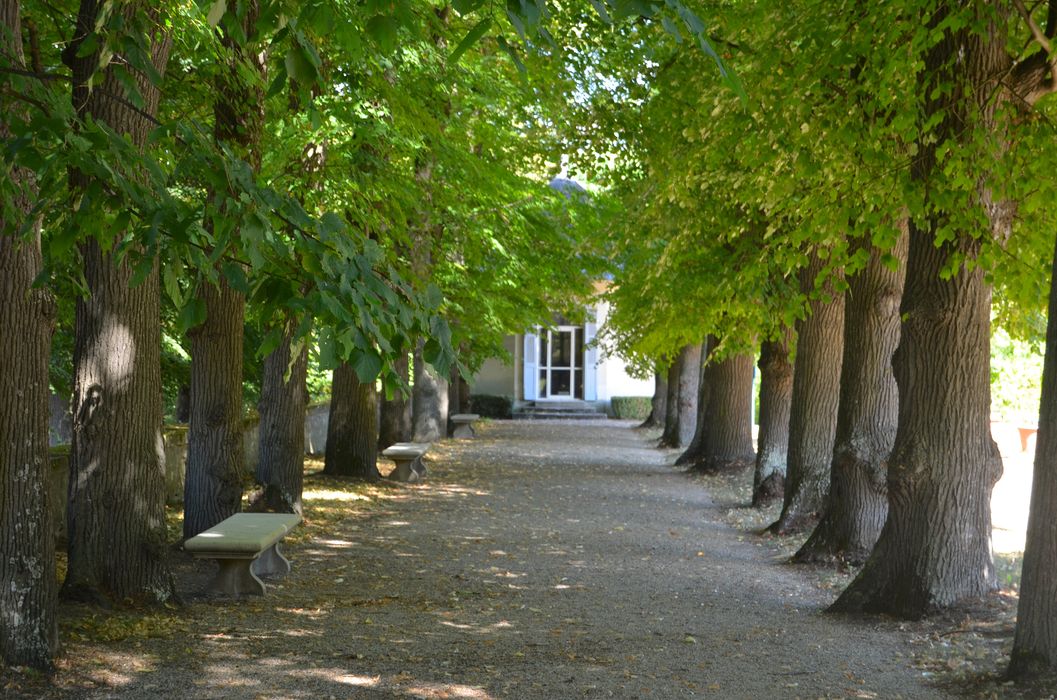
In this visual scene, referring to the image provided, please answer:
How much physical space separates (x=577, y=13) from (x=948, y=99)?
16.1 ft

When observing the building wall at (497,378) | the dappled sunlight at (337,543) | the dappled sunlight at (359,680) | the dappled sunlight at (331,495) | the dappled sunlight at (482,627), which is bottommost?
the dappled sunlight at (337,543)

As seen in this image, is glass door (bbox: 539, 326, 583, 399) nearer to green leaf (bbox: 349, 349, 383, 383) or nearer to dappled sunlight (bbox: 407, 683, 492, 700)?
dappled sunlight (bbox: 407, 683, 492, 700)

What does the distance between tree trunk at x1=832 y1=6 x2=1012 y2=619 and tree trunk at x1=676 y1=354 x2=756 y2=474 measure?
1315 centimetres

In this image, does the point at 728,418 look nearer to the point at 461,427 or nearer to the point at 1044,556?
the point at 461,427

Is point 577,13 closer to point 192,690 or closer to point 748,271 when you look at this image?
point 748,271

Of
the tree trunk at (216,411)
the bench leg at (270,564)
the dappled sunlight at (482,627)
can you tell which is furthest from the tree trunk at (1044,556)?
the tree trunk at (216,411)

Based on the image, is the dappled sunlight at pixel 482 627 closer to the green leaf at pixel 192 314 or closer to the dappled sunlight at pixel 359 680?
the dappled sunlight at pixel 359 680

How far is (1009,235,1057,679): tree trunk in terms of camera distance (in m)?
6.47

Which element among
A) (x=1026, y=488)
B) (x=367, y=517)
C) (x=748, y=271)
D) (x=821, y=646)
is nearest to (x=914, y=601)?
(x=821, y=646)

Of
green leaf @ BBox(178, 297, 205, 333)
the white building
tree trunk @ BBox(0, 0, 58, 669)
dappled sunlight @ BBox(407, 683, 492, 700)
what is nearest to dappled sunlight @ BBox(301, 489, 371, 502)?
tree trunk @ BBox(0, 0, 58, 669)

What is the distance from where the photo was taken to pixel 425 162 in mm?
13945

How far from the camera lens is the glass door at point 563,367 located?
4709cm

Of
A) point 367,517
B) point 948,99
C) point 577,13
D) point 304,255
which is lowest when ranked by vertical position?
point 367,517

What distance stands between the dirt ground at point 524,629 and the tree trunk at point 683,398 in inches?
563
